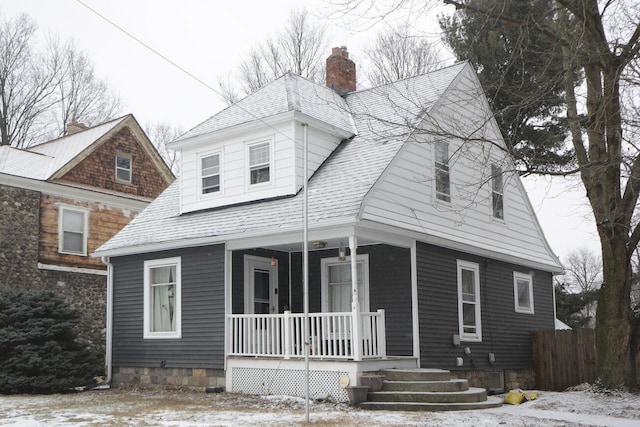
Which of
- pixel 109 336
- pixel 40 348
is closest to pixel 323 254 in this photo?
pixel 109 336

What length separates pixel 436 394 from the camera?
12031mm

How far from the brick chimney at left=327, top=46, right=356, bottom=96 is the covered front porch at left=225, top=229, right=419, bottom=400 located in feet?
17.6

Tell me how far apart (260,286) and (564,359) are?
7577mm

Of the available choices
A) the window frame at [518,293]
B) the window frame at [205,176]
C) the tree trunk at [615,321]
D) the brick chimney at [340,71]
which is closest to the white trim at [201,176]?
the window frame at [205,176]

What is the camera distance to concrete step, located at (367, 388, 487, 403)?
12.0 metres

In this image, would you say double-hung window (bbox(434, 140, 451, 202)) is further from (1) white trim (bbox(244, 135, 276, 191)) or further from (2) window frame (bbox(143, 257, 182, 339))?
(2) window frame (bbox(143, 257, 182, 339))

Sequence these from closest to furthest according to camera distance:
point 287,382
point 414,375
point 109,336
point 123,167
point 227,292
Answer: point 414,375 < point 287,382 < point 227,292 < point 109,336 < point 123,167

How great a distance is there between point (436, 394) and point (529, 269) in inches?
298

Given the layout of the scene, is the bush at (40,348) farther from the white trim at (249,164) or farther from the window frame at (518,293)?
the window frame at (518,293)

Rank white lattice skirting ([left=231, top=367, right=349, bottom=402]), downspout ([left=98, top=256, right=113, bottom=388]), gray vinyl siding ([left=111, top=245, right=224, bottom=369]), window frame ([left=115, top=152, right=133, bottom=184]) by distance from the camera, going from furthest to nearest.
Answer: window frame ([left=115, top=152, right=133, bottom=184])
downspout ([left=98, top=256, right=113, bottom=388])
gray vinyl siding ([left=111, top=245, right=224, bottom=369])
white lattice skirting ([left=231, top=367, right=349, bottom=402])

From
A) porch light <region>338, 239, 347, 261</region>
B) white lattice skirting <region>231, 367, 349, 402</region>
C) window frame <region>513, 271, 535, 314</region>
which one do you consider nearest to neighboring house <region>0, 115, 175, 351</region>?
white lattice skirting <region>231, 367, 349, 402</region>

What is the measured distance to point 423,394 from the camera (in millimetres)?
12000

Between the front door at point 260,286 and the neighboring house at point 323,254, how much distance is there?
34mm

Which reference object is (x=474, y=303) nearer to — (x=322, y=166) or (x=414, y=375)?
(x=414, y=375)
